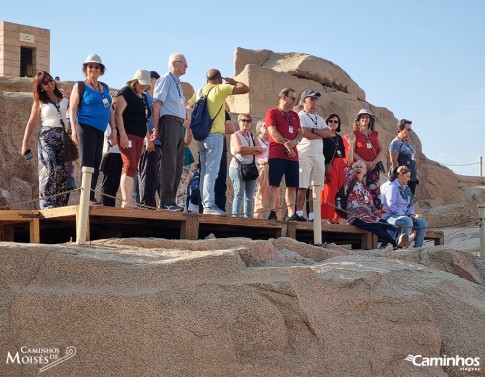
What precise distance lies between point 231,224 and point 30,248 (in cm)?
273

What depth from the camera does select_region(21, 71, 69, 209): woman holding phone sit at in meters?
8.56

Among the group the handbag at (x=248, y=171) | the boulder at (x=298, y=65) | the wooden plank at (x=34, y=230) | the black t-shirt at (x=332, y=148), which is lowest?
the wooden plank at (x=34, y=230)

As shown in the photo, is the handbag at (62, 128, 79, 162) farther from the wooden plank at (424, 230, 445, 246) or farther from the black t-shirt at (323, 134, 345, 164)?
the wooden plank at (424, 230, 445, 246)

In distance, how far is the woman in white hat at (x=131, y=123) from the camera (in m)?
8.71

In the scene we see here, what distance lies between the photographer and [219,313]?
21.6 ft

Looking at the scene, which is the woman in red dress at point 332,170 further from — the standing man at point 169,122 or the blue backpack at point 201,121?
the standing man at point 169,122

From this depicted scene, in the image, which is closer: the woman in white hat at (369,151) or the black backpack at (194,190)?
the black backpack at (194,190)

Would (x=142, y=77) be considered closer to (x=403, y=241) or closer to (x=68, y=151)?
(x=68, y=151)

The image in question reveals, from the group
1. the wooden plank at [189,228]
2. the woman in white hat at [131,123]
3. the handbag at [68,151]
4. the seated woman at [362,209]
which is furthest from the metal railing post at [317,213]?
the handbag at [68,151]

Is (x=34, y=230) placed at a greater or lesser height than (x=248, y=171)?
lesser

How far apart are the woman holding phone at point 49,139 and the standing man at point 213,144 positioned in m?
1.40

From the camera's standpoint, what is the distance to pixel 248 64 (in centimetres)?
1905

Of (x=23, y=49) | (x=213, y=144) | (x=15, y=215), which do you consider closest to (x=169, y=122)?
(x=213, y=144)

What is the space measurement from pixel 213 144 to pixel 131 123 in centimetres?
86
